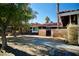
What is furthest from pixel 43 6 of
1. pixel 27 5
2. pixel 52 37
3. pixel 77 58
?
pixel 77 58

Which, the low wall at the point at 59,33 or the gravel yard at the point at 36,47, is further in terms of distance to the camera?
the low wall at the point at 59,33

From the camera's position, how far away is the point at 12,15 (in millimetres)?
5031

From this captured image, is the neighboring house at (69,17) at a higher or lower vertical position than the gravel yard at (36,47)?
higher

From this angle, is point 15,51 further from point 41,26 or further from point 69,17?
point 69,17

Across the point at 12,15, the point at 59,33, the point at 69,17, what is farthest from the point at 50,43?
the point at 12,15

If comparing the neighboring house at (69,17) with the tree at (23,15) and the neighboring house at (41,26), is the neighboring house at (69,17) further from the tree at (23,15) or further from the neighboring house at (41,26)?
the tree at (23,15)

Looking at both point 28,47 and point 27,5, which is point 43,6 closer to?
point 27,5

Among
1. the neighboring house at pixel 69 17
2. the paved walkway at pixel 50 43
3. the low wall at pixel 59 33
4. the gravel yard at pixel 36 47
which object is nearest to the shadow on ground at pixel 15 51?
the gravel yard at pixel 36 47

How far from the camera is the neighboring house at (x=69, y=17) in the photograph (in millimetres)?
5051

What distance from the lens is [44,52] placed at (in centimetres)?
493

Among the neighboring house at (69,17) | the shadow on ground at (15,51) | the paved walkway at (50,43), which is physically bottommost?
the shadow on ground at (15,51)

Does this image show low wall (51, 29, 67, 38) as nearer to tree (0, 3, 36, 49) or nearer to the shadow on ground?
tree (0, 3, 36, 49)

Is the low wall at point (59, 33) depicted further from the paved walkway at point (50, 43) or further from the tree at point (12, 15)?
the tree at point (12, 15)

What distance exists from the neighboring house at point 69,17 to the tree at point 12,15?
53 cm
